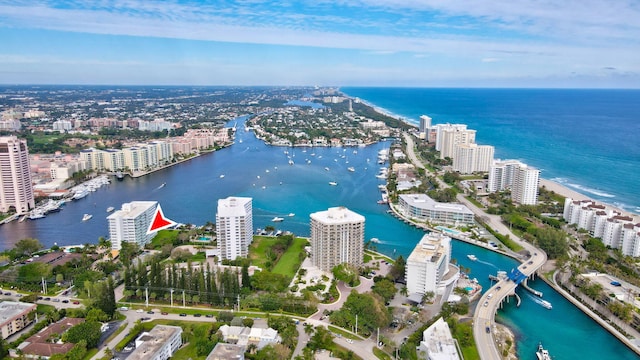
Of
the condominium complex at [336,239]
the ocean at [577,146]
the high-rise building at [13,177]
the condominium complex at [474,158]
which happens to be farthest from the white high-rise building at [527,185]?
the high-rise building at [13,177]

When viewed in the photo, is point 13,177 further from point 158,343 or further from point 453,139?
point 453,139

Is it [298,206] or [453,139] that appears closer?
[298,206]

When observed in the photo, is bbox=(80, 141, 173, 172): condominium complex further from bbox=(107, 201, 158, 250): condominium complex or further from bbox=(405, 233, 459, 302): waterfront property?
bbox=(405, 233, 459, 302): waterfront property

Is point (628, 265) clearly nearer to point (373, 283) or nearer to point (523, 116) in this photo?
point (373, 283)

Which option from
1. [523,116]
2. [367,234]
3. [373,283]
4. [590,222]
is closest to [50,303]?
[373,283]

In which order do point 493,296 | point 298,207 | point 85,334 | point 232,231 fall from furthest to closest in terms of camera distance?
point 298,207
point 232,231
point 493,296
point 85,334

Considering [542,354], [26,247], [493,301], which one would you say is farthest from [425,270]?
[26,247]

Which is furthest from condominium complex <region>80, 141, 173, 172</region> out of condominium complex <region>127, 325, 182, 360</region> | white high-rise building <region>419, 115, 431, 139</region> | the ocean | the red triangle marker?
the ocean
